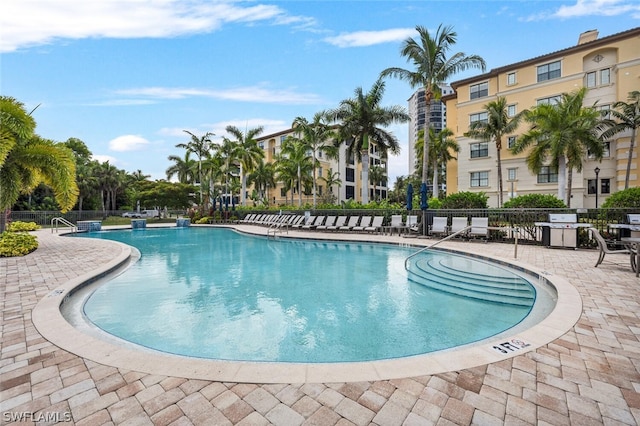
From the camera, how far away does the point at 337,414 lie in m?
2.17

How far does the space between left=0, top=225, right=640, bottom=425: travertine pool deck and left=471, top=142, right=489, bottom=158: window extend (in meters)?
30.7

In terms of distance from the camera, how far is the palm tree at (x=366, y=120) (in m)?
22.5

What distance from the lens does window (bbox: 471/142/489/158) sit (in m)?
30.5

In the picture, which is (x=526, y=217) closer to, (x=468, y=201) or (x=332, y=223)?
(x=468, y=201)

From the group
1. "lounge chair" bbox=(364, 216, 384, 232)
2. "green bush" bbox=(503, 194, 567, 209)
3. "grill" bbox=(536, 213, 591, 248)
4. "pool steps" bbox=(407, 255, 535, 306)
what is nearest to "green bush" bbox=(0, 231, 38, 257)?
"pool steps" bbox=(407, 255, 535, 306)

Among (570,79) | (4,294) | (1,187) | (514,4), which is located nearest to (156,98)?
(1,187)

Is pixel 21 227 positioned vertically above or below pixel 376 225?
below

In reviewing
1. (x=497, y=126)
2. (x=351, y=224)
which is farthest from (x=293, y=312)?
(x=497, y=126)

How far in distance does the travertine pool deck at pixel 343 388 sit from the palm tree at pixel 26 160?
9313 millimetres

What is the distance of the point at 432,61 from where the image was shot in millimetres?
19203

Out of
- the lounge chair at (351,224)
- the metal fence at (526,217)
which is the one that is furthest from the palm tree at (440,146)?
the metal fence at (526,217)

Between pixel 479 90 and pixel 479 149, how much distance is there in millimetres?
6180

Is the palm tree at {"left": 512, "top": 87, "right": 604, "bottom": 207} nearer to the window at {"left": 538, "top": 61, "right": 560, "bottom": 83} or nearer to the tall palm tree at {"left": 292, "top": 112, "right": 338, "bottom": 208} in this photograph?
the window at {"left": 538, "top": 61, "right": 560, "bottom": 83}

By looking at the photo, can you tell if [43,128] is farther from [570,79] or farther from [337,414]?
[570,79]
